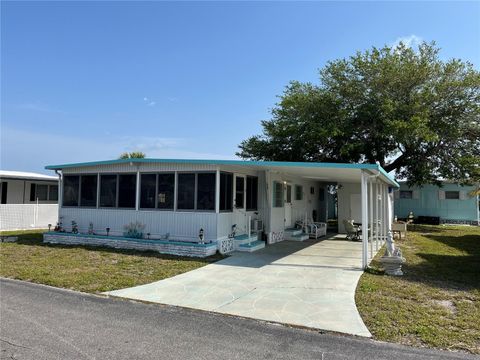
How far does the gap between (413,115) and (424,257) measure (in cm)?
1080

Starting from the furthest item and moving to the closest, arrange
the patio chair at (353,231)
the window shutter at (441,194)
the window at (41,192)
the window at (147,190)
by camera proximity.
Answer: the window shutter at (441,194) → the window at (41,192) → the patio chair at (353,231) → the window at (147,190)

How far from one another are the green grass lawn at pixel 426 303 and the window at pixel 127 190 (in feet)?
24.8

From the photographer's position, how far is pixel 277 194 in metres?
13.4

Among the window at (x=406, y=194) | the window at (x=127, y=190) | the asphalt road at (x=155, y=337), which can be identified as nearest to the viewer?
the asphalt road at (x=155, y=337)

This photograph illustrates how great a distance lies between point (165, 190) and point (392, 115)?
13.6 meters

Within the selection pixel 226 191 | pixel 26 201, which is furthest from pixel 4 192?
pixel 226 191

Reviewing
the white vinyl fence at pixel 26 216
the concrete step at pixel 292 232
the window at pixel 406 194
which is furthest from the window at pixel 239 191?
the window at pixel 406 194

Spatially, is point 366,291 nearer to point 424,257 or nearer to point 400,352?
point 400,352

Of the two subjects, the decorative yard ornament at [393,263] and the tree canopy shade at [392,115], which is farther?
the tree canopy shade at [392,115]

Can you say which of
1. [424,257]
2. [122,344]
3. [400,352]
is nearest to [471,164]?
[424,257]

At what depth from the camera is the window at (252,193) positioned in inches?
485

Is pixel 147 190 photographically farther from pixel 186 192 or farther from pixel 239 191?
pixel 239 191

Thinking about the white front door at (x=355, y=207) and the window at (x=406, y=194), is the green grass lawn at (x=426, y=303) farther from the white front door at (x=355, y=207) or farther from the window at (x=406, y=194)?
the window at (x=406, y=194)

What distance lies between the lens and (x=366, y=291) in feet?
21.1
